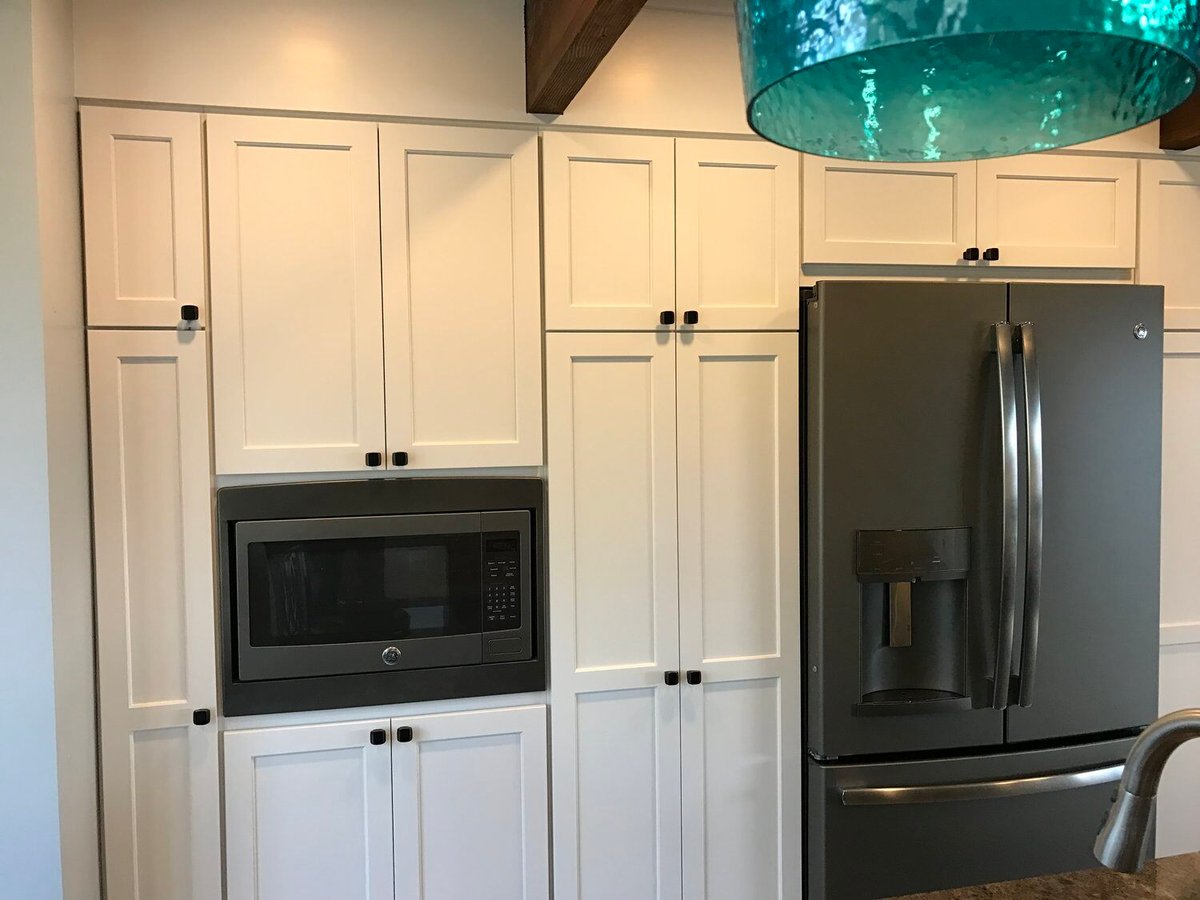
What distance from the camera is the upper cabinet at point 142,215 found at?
168 cm

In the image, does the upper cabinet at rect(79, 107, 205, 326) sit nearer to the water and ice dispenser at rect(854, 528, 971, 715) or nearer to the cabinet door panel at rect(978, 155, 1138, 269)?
the water and ice dispenser at rect(854, 528, 971, 715)

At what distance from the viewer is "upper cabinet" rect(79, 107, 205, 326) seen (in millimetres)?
1679

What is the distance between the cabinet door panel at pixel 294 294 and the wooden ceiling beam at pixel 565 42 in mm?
378

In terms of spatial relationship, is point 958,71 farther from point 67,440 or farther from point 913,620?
point 67,440

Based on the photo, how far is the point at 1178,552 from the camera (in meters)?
2.20

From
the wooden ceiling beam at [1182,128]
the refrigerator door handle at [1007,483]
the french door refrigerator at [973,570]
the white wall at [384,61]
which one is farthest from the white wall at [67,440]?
the wooden ceiling beam at [1182,128]

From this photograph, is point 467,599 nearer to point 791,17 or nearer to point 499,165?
point 499,165

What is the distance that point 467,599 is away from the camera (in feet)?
6.25

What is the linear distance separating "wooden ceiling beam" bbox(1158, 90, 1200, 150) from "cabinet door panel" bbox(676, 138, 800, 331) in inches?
39.6

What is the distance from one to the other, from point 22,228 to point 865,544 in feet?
5.81

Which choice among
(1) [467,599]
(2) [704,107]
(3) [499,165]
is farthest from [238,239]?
(2) [704,107]

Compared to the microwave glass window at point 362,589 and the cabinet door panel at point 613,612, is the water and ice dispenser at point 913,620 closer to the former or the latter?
the cabinet door panel at point 613,612

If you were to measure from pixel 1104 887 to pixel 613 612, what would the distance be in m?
1.06

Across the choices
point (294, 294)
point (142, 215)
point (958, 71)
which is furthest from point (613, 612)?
point (958, 71)
